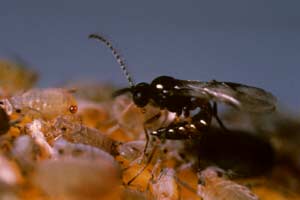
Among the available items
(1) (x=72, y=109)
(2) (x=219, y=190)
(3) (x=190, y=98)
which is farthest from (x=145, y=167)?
(3) (x=190, y=98)

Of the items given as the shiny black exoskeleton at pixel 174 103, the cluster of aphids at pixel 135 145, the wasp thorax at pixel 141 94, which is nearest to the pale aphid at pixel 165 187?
the cluster of aphids at pixel 135 145

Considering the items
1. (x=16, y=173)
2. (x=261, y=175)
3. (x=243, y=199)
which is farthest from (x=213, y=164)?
(x=16, y=173)

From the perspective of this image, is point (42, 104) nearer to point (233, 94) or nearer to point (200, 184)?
point (200, 184)

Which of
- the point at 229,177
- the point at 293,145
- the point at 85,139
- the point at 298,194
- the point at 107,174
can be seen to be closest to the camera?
the point at 107,174

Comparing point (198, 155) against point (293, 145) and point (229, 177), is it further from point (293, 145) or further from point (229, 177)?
point (293, 145)

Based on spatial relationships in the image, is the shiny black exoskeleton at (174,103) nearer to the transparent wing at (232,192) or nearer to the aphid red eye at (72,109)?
the aphid red eye at (72,109)

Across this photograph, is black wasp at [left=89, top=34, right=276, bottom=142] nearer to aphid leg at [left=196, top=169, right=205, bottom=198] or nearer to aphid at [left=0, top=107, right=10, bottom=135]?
aphid leg at [left=196, top=169, right=205, bottom=198]
